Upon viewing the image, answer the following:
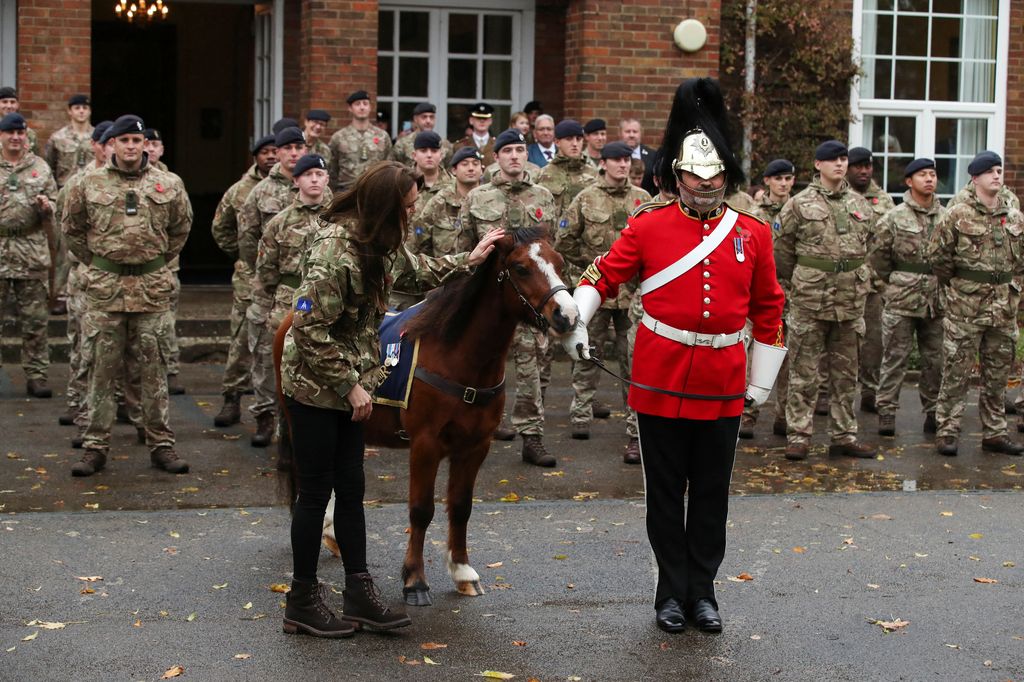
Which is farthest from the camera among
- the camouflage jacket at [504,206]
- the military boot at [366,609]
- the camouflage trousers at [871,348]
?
the camouflage trousers at [871,348]

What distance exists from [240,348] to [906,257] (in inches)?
202

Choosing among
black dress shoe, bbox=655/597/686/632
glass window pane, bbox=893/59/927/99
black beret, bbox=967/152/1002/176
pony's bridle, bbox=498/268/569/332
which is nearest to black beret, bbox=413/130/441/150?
black beret, bbox=967/152/1002/176

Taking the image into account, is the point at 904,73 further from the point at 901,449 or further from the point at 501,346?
the point at 501,346

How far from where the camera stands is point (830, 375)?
404 inches

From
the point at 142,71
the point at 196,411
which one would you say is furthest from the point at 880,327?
the point at 142,71

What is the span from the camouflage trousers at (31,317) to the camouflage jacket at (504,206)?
396cm

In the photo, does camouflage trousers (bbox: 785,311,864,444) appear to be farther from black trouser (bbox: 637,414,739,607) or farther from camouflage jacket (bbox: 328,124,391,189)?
camouflage jacket (bbox: 328,124,391,189)

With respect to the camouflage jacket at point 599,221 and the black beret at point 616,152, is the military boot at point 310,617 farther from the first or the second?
the black beret at point 616,152

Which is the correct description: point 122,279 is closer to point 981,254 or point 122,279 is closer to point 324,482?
point 324,482

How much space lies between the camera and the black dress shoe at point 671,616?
20.2 ft

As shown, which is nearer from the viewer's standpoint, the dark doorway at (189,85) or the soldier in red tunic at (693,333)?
the soldier in red tunic at (693,333)

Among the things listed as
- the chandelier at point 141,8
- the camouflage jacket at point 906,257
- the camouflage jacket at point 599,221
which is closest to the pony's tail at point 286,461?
the camouflage jacket at point 599,221

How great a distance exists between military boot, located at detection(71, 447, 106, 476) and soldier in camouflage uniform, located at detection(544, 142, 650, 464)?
11.0ft

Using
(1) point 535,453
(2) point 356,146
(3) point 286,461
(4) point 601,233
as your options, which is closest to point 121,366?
(3) point 286,461
